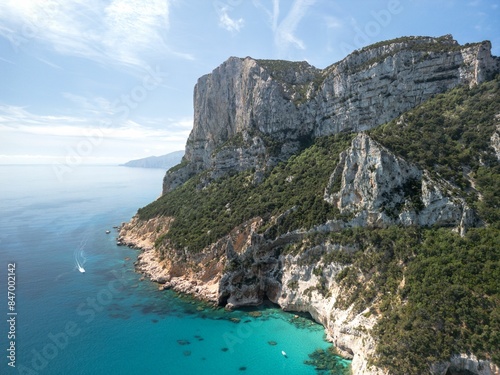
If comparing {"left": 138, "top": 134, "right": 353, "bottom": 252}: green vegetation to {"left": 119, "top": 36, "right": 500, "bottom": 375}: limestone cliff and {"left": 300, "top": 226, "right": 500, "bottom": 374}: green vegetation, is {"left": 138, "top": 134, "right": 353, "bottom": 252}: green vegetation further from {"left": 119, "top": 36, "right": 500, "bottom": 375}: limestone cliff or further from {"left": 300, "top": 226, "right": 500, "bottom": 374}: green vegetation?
{"left": 300, "top": 226, "right": 500, "bottom": 374}: green vegetation

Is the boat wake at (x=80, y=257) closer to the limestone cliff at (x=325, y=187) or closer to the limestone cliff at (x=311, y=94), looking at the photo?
the limestone cliff at (x=325, y=187)

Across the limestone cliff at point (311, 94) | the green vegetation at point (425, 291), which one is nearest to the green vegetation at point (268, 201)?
the limestone cliff at point (311, 94)

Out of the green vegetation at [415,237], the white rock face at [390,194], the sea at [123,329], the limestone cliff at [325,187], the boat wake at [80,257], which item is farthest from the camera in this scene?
the boat wake at [80,257]

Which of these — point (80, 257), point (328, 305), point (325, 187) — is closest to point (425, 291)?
point (328, 305)

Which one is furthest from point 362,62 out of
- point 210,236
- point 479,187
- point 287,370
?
point 287,370

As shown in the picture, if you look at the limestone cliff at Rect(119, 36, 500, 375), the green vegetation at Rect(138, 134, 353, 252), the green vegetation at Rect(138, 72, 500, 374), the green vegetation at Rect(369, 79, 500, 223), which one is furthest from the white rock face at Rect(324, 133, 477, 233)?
the green vegetation at Rect(138, 134, 353, 252)

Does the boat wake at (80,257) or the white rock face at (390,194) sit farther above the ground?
the white rock face at (390,194)

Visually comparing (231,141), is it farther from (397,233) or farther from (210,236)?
(397,233)
